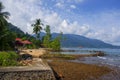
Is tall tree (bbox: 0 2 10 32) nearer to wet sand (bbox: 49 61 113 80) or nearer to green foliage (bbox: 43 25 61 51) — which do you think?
wet sand (bbox: 49 61 113 80)

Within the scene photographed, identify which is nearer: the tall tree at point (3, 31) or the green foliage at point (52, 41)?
the tall tree at point (3, 31)

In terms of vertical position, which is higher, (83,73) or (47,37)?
(47,37)

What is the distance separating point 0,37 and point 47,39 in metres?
50.1

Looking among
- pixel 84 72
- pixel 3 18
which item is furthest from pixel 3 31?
pixel 84 72

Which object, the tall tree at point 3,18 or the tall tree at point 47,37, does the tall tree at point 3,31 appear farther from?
the tall tree at point 47,37

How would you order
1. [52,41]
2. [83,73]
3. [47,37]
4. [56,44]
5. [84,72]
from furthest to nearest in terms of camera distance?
[52,41] → [47,37] → [56,44] → [84,72] → [83,73]

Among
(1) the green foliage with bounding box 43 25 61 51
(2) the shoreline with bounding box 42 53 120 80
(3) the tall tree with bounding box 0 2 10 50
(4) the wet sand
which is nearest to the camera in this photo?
(4) the wet sand

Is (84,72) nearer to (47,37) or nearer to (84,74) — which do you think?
(84,74)

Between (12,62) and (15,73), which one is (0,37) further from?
(15,73)

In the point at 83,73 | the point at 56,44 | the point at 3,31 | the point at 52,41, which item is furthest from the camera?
the point at 52,41

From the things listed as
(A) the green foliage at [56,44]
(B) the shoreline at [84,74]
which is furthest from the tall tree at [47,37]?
(B) the shoreline at [84,74]

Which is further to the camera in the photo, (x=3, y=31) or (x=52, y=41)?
(x=52, y=41)

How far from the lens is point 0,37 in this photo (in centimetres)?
3938

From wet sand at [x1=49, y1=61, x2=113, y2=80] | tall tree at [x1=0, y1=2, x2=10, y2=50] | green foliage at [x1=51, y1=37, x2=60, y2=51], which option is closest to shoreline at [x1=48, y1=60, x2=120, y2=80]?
wet sand at [x1=49, y1=61, x2=113, y2=80]
